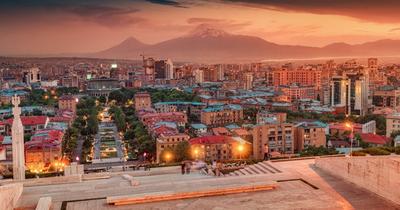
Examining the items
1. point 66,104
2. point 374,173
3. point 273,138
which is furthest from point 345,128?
point 66,104

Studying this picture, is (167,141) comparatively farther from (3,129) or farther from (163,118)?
(3,129)

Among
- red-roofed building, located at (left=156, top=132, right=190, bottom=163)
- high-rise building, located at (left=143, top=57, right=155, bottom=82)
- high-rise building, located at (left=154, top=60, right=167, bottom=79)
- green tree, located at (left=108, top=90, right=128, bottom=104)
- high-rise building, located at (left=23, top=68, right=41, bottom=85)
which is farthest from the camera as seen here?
high-rise building, located at (left=154, top=60, right=167, bottom=79)

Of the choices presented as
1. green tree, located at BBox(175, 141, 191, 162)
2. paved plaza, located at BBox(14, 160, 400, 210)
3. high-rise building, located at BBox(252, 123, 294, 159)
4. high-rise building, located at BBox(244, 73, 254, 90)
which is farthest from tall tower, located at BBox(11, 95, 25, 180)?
high-rise building, located at BBox(244, 73, 254, 90)

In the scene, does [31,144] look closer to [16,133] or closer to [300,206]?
[16,133]

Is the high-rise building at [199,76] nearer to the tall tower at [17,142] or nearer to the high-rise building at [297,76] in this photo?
the high-rise building at [297,76]

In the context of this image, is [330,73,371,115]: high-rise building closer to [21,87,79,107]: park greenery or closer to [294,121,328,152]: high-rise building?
[294,121,328,152]: high-rise building

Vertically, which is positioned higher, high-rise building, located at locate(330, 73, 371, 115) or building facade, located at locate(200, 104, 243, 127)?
high-rise building, located at locate(330, 73, 371, 115)
